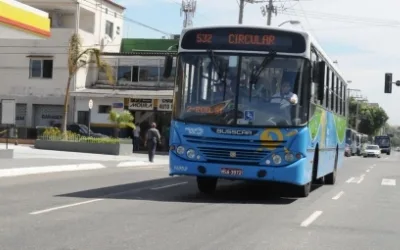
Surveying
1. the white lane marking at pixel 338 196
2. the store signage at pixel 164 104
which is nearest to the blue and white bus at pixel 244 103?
the white lane marking at pixel 338 196

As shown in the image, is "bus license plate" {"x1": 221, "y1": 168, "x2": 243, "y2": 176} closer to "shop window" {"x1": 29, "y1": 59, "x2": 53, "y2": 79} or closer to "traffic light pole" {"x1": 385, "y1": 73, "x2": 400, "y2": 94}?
"traffic light pole" {"x1": 385, "y1": 73, "x2": 400, "y2": 94}

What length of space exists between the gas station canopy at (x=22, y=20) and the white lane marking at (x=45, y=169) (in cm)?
520

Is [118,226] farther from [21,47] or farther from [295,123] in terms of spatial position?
[21,47]

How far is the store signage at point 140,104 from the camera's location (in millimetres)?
41281

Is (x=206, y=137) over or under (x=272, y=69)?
under

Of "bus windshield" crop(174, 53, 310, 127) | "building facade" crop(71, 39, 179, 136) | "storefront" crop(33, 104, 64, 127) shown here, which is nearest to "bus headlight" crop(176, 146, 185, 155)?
"bus windshield" crop(174, 53, 310, 127)

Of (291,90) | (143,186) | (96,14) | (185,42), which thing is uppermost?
(96,14)

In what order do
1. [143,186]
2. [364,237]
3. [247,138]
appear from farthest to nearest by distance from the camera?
1. [143,186]
2. [247,138]
3. [364,237]

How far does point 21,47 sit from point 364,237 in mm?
38952

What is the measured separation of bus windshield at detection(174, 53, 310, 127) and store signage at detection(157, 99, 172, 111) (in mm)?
27348

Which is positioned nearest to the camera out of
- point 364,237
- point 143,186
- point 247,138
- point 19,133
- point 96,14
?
point 364,237

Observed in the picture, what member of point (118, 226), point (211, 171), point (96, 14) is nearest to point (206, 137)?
point (211, 171)

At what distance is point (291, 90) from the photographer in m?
13.1

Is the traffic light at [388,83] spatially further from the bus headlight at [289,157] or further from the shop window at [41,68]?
the bus headlight at [289,157]
